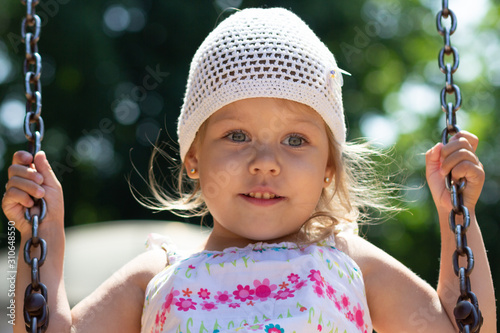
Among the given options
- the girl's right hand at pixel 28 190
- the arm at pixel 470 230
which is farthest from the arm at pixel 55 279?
the arm at pixel 470 230

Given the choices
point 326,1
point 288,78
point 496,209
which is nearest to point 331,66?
point 288,78

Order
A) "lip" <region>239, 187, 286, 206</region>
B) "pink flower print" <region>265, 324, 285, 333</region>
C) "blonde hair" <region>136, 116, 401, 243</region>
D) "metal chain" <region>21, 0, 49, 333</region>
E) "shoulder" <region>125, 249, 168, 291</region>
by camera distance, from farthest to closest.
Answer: "blonde hair" <region>136, 116, 401, 243</region> < "shoulder" <region>125, 249, 168, 291</region> < "lip" <region>239, 187, 286, 206</region> < "pink flower print" <region>265, 324, 285, 333</region> < "metal chain" <region>21, 0, 49, 333</region>

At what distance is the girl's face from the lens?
7.42 feet

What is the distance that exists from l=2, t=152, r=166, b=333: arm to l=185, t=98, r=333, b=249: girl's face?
0.37m

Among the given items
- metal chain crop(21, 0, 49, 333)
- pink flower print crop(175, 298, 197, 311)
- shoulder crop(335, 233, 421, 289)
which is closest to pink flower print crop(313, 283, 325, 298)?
shoulder crop(335, 233, 421, 289)

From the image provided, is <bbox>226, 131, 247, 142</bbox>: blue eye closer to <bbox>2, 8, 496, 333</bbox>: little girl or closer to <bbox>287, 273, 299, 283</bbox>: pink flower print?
<bbox>2, 8, 496, 333</bbox>: little girl

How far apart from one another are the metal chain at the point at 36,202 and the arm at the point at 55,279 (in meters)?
0.08

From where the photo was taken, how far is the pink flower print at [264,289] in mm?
2160

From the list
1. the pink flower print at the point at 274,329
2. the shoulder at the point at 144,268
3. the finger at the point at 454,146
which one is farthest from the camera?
the shoulder at the point at 144,268

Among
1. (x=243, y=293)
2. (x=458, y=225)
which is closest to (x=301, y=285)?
(x=243, y=293)

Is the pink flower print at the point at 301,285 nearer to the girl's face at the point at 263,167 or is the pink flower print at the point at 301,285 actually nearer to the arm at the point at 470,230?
the girl's face at the point at 263,167

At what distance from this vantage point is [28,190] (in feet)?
6.74

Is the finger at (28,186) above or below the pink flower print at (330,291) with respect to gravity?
above

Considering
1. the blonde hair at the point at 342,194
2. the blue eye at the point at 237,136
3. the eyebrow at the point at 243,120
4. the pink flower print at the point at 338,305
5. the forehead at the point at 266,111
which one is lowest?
the pink flower print at the point at 338,305
